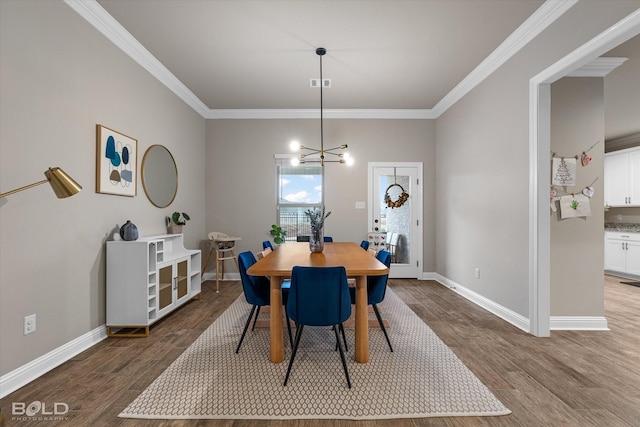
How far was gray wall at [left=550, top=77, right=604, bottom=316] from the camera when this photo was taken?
2.81 meters

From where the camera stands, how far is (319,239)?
114 inches

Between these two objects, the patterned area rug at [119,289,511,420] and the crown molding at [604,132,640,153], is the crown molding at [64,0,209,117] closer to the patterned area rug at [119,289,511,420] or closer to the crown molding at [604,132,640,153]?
the patterned area rug at [119,289,511,420]

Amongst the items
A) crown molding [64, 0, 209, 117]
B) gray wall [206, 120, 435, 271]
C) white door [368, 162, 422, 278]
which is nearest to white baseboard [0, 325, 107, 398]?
gray wall [206, 120, 435, 271]

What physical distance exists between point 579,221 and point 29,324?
15.4ft

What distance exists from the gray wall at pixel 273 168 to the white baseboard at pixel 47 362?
2.48 m

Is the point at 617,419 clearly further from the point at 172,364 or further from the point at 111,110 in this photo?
the point at 111,110

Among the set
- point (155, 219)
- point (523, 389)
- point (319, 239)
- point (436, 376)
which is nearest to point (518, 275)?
point (523, 389)

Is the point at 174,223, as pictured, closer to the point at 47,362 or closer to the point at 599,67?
the point at 47,362

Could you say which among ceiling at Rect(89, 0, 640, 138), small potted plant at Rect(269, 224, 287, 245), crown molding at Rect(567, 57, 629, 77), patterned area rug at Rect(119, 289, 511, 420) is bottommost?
patterned area rug at Rect(119, 289, 511, 420)

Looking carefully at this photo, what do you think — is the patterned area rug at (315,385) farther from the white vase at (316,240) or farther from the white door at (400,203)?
the white door at (400,203)

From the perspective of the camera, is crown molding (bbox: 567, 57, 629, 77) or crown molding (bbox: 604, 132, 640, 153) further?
crown molding (bbox: 604, 132, 640, 153)

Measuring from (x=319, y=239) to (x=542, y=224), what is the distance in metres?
2.09

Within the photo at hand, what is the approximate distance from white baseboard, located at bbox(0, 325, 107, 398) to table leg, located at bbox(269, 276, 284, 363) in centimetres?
161

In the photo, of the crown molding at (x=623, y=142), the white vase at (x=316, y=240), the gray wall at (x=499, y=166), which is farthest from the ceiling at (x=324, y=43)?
the white vase at (x=316, y=240)
